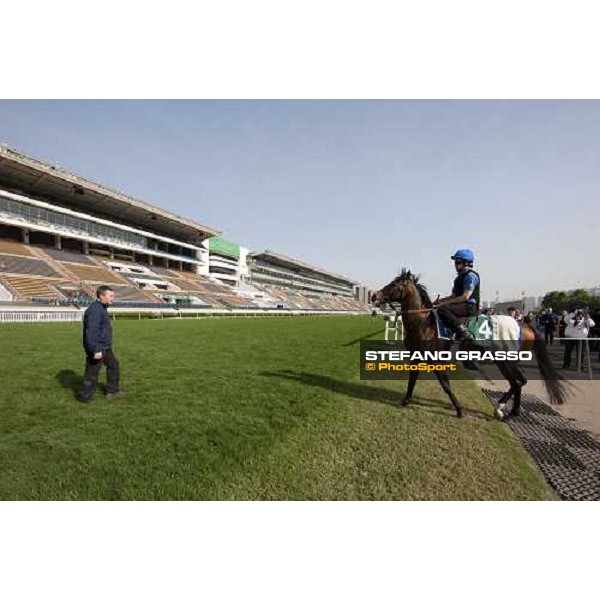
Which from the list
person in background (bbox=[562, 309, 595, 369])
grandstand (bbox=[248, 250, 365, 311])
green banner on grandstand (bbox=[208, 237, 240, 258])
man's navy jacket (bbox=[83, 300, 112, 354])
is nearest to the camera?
man's navy jacket (bbox=[83, 300, 112, 354])

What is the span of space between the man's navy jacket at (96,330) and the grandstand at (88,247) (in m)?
25.4

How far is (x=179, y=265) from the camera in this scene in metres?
63.8

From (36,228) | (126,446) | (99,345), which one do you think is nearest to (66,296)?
(36,228)

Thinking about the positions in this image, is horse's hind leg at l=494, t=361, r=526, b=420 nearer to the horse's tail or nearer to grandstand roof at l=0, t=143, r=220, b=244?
the horse's tail

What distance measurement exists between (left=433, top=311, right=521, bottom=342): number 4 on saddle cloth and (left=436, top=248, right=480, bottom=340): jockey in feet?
0.30

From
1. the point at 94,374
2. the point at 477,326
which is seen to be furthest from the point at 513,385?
the point at 94,374

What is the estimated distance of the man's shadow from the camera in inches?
243

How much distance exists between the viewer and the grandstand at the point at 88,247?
31.5 metres

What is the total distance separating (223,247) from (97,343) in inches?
2901

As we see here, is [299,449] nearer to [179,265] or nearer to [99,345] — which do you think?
[99,345]

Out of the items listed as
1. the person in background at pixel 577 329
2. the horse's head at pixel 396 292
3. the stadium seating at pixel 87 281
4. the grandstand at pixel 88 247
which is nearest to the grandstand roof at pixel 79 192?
the grandstand at pixel 88 247

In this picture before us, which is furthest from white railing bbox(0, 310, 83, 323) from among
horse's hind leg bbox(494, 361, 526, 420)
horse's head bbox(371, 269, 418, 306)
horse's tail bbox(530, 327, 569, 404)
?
horse's tail bbox(530, 327, 569, 404)
